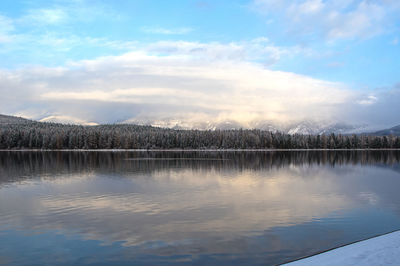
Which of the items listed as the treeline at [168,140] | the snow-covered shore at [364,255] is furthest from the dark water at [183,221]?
the treeline at [168,140]

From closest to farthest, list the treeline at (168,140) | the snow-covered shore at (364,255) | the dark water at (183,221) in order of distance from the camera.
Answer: the snow-covered shore at (364,255)
the dark water at (183,221)
the treeline at (168,140)

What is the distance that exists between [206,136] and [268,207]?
14522 cm

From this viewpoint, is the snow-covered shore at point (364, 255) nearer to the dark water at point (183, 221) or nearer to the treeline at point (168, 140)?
the dark water at point (183, 221)

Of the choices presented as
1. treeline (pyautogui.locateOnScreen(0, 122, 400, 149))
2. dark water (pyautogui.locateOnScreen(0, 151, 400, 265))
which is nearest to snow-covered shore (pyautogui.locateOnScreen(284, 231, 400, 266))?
dark water (pyautogui.locateOnScreen(0, 151, 400, 265))

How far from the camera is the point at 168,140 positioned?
516 ft

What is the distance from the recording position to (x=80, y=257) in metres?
13.6

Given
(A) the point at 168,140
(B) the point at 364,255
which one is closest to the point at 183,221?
(B) the point at 364,255

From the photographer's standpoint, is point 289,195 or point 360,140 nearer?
point 289,195

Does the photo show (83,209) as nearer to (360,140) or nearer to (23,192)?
(23,192)

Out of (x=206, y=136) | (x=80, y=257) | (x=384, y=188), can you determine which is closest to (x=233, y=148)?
(x=206, y=136)

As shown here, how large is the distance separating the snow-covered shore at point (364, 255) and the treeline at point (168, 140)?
14195 centimetres

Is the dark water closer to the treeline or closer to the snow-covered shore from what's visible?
the snow-covered shore

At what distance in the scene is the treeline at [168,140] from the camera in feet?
478

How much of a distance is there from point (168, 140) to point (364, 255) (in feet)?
480
